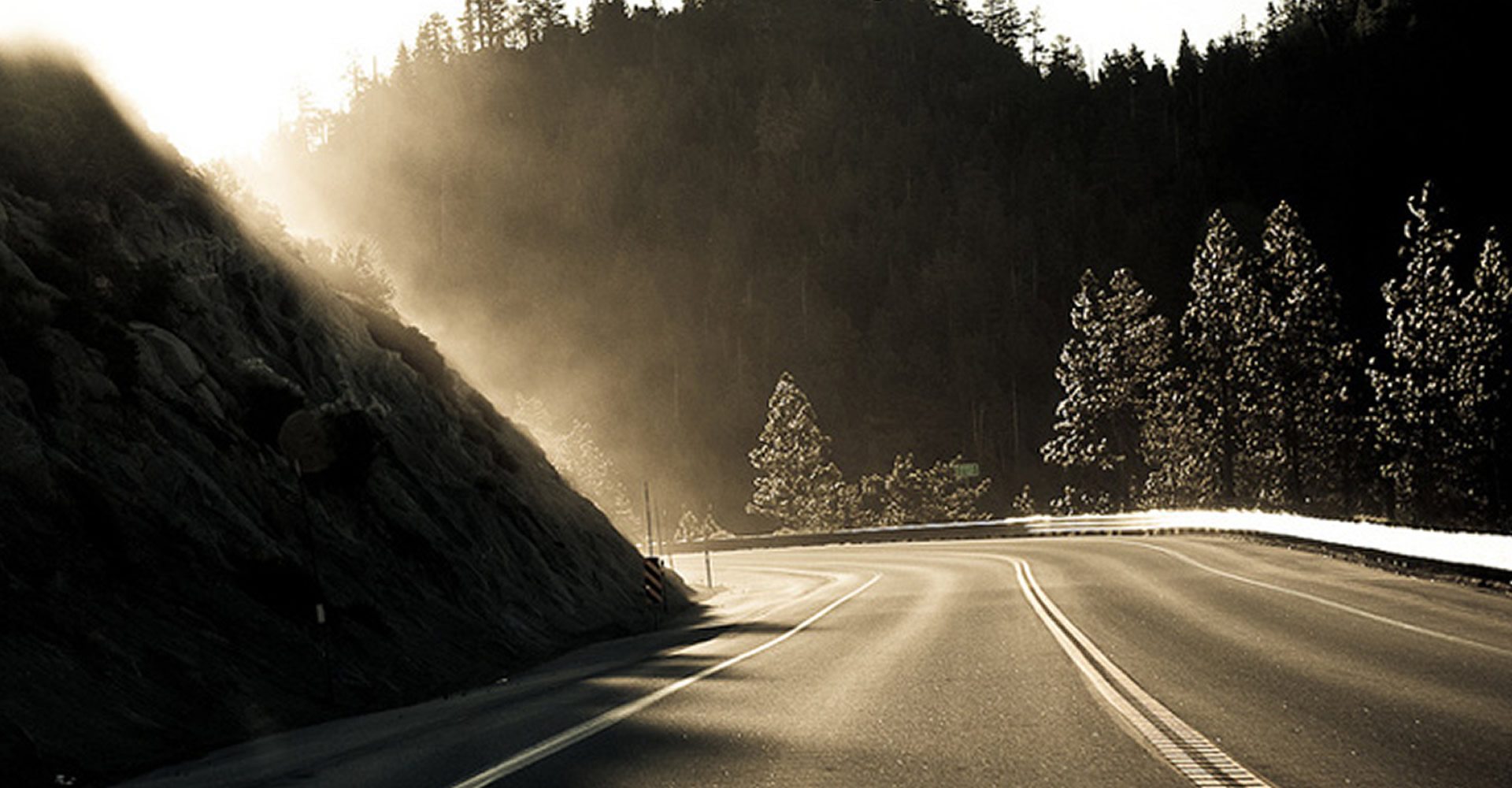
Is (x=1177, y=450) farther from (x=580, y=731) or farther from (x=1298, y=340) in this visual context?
(x=580, y=731)

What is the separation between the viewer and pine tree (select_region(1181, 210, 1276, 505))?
2694 inches

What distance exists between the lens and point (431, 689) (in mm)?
17719

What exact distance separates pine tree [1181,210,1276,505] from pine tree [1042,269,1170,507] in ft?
23.2

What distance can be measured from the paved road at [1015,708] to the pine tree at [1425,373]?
44.2 metres

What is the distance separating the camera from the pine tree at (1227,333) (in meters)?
68.4

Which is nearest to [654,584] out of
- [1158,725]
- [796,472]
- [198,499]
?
[198,499]

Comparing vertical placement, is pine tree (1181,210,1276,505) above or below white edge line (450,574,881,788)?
above

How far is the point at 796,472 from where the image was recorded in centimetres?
10981

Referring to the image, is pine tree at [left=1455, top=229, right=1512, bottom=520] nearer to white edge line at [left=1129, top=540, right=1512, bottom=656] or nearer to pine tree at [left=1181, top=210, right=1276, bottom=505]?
pine tree at [left=1181, top=210, right=1276, bottom=505]

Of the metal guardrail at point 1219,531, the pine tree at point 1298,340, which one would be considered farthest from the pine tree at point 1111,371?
the metal guardrail at point 1219,531

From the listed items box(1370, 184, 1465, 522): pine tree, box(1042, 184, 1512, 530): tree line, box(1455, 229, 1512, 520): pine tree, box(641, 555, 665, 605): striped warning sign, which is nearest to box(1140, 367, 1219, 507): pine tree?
box(1042, 184, 1512, 530): tree line

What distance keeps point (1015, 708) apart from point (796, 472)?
99.7 meters

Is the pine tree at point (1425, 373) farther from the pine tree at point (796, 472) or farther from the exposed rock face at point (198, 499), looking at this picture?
the pine tree at point (796, 472)

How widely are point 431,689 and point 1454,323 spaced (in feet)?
187
